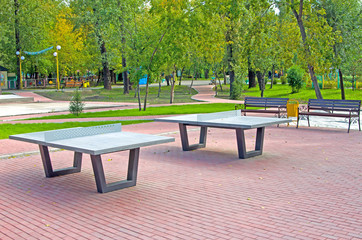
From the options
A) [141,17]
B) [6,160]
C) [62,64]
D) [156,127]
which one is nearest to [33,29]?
[62,64]

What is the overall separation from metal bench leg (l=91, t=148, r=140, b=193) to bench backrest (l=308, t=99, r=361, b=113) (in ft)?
28.4

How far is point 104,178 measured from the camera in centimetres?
685

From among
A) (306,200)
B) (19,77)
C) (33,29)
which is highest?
(33,29)

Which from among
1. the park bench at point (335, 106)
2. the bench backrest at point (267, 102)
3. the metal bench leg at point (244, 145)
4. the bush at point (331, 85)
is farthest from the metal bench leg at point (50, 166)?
the bush at point (331, 85)

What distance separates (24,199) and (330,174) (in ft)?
17.0

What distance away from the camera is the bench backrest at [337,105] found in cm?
1367

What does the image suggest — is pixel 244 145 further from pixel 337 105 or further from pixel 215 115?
pixel 337 105

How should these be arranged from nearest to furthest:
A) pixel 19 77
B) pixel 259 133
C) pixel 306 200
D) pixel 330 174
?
pixel 306 200 < pixel 330 174 < pixel 259 133 < pixel 19 77

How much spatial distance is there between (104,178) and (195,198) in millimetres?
1483

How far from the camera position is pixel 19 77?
45719 mm

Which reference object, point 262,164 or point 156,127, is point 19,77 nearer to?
point 156,127

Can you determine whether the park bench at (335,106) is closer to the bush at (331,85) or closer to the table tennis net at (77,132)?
the table tennis net at (77,132)

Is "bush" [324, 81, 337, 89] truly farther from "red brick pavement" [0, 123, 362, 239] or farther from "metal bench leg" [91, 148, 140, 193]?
"metal bench leg" [91, 148, 140, 193]

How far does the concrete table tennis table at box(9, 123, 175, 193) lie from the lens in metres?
6.72
